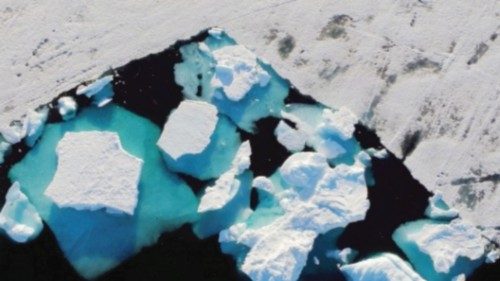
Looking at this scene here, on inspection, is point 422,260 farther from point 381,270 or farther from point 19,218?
point 19,218

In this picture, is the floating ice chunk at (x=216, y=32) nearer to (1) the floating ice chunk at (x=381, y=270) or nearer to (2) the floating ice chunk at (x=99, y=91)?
(2) the floating ice chunk at (x=99, y=91)

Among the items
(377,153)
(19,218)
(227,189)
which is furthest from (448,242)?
(19,218)

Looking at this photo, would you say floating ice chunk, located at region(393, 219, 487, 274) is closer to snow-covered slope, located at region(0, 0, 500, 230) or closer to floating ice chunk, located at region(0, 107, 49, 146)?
snow-covered slope, located at region(0, 0, 500, 230)

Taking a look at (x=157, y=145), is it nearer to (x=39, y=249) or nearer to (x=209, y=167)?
(x=209, y=167)

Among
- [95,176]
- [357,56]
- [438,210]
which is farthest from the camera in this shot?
[357,56]

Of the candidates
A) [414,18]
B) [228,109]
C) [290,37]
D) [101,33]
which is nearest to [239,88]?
[228,109]

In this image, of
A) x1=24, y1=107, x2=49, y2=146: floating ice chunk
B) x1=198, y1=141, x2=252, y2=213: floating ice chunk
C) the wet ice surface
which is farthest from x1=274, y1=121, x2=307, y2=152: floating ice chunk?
x1=24, y1=107, x2=49, y2=146: floating ice chunk
